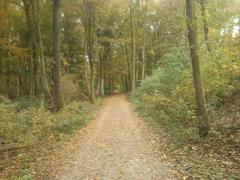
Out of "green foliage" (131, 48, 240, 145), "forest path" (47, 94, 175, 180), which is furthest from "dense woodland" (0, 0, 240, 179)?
"forest path" (47, 94, 175, 180)

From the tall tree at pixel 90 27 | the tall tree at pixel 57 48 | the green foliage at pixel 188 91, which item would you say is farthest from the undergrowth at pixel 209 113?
the tall tree at pixel 90 27

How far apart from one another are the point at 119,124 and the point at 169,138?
14.3 feet

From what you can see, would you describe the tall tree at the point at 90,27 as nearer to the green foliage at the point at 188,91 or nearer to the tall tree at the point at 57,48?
the tall tree at the point at 57,48

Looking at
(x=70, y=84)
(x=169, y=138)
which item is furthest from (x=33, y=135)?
(x=70, y=84)

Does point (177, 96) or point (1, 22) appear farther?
point (1, 22)

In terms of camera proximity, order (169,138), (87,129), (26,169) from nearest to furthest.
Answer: (26,169) < (169,138) < (87,129)

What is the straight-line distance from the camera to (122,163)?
25.8 feet

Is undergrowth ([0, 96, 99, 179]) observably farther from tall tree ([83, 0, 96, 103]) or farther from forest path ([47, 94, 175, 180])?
tall tree ([83, 0, 96, 103])

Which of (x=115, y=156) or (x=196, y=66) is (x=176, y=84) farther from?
(x=115, y=156)

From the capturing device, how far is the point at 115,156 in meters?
8.57

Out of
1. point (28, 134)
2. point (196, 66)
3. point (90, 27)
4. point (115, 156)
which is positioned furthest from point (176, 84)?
point (90, 27)

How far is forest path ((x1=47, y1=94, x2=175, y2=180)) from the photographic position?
708 centimetres

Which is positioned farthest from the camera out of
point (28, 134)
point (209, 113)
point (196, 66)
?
point (209, 113)

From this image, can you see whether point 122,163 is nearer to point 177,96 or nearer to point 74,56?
point 177,96
